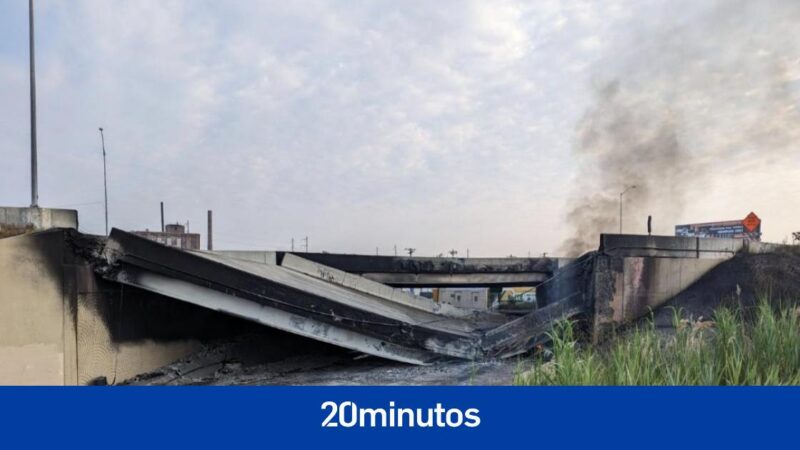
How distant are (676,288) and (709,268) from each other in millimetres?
1625

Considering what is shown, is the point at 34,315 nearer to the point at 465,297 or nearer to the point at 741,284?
the point at 741,284

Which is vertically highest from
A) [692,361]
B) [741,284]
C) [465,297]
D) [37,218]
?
[37,218]

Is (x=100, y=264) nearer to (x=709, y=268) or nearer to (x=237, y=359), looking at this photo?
(x=237, y=359)

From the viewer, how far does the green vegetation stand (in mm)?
4121

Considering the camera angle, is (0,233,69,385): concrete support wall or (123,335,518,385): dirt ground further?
(123,335,518,385): dirt ground

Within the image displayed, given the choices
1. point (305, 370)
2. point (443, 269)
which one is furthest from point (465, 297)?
point (305, 370)

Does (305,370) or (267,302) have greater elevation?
(267,302)

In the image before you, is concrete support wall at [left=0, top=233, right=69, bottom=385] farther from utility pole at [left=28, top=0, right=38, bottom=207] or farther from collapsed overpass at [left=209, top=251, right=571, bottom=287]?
collapsed overpass at [left=209, top=251, right=571, bottom=287]

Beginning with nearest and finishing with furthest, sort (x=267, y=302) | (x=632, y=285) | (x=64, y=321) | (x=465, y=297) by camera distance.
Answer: (x=64, y=321) → (x=267, y=302) → (x=632, y=285) → (x=465, y=297)

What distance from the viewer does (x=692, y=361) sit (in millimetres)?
4344

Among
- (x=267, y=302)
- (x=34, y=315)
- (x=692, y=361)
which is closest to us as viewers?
(x=692, y=361)

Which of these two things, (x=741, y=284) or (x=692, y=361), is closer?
(x=692, y=361)

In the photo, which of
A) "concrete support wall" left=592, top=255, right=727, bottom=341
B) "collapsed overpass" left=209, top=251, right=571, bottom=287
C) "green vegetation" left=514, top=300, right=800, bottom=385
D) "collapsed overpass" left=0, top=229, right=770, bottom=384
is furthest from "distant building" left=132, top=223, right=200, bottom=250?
"green vegetation" left=514, top=300, right=800, bottom=385

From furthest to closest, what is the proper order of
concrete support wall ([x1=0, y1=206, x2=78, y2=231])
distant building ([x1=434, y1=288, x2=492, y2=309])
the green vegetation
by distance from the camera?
distant building ([x1=434, y1=288, x2=492, y2=309]) < concrete support wall ([x1=0, y1=206, x2=78, y2=231]) < the green vegetation
